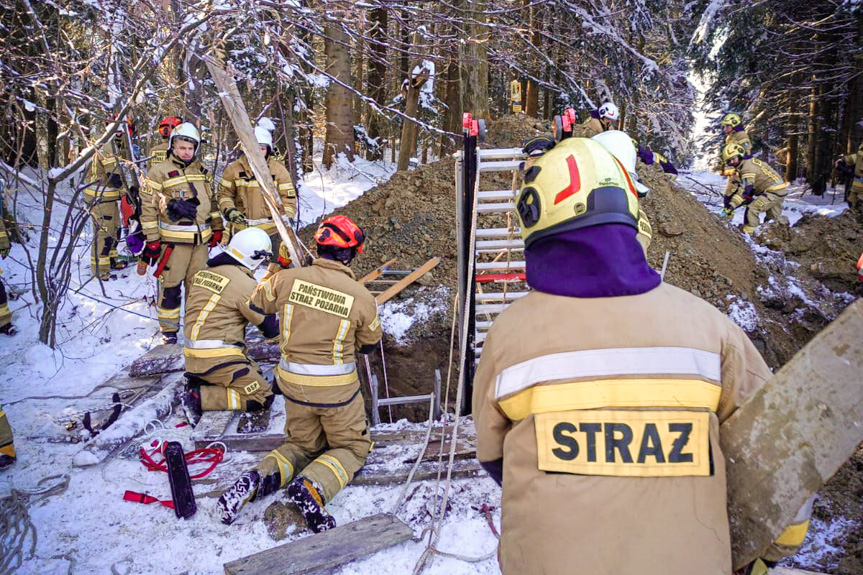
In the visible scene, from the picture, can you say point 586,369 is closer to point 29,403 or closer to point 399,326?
Result: point 399,326

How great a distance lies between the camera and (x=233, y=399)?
4777mm

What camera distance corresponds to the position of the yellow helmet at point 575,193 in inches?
61.2

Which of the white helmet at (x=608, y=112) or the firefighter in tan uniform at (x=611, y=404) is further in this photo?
the white helmet at (x=608, y=112)

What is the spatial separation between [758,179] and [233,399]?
9.82 m

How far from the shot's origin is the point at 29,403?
5156 millimetres

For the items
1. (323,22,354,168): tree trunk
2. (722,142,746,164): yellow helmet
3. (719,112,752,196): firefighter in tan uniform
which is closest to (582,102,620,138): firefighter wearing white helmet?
(722,142,746,164): yellow helmet

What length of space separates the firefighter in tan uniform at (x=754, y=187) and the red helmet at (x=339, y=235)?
853 cm

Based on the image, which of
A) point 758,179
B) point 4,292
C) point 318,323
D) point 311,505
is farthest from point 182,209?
point 758,179

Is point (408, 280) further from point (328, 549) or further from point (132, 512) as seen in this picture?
point (132, 512)

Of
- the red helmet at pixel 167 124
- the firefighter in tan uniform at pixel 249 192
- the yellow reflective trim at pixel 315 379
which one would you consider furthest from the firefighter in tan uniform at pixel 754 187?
the red helmet at pixel 167 124

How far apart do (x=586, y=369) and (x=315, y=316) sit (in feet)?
8.60

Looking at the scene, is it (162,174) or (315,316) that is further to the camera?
(162,174)

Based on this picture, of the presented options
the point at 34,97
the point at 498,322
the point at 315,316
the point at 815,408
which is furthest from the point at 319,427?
the point at 34,97

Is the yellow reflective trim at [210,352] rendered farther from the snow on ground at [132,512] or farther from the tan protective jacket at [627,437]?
the tan protective jacket at [627,437]
